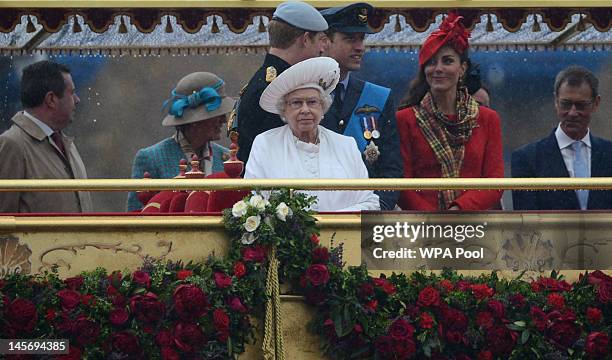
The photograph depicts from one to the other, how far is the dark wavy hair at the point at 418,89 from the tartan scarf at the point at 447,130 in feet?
0.27

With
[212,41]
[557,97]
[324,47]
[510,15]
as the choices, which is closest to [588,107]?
[557,97]

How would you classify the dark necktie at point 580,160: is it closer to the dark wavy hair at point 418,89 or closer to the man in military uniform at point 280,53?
the dark wavy hair at point 418,89

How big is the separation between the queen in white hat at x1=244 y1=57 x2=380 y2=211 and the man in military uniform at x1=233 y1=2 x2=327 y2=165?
39 centimetres

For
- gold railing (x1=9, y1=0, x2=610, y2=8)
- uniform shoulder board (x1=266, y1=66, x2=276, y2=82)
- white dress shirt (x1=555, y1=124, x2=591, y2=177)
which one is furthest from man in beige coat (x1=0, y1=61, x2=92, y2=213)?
white dress shirt (x1=555, y1=124, x2=591, y2=177)

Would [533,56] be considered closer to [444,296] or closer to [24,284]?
[444,296]

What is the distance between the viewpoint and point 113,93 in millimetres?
12406

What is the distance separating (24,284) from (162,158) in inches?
73.7

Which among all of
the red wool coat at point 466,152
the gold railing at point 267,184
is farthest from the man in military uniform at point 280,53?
the gold railing at point 267,184

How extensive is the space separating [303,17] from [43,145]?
1899 mm

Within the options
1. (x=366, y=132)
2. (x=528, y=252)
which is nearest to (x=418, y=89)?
(x=366, y=132)

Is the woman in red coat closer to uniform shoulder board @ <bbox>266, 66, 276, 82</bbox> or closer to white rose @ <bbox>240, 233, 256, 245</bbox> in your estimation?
uniform shoulder board @ <bbox>266, 66, 276, 82</bbox>

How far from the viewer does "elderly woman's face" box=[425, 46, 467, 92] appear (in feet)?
36.2

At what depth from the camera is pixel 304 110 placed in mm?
10398

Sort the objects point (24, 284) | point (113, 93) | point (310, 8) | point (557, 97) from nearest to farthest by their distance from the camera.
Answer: point (24, 284)
point (310, 8)
point (557, 97)
point (113, 93)
